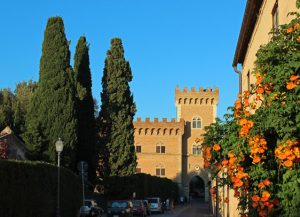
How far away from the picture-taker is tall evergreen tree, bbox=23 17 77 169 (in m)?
34.5

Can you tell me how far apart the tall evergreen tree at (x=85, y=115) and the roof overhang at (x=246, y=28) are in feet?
73.5

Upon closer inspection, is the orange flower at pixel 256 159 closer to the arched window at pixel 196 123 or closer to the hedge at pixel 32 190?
the hedge at pixel 32 190

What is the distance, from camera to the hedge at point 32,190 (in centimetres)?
1750

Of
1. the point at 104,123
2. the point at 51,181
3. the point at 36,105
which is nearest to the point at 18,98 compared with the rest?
the point at 104,123

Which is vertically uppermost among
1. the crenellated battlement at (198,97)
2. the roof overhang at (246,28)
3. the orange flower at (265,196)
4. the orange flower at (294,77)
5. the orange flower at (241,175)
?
the crenellated battlement at (198,97)

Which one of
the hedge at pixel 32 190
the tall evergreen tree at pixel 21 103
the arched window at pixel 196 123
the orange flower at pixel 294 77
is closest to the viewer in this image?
the orange flower at pixel 294 77

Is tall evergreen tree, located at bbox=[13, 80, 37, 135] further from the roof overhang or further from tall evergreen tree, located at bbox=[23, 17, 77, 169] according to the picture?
the roof overhang

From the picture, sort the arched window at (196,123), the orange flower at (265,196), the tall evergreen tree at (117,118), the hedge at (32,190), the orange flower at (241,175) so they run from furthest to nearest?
the arched window at (196,123) < the tall evergreen tree at (117,118) < the hedge at (32,190) < the orange flower at (241,175) < the orange flower at (265,196)

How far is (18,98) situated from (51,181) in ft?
112

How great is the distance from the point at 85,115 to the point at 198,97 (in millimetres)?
47173

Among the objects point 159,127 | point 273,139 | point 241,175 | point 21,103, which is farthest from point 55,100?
point 159,127

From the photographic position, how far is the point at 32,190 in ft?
66.1

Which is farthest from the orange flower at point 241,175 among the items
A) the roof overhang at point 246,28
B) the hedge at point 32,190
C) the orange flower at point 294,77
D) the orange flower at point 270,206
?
the hedge at point 32,190

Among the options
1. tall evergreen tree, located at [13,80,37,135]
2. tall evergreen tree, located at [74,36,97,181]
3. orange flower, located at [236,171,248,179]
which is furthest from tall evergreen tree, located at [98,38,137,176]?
orange flower, located at [236,171,248,179]
